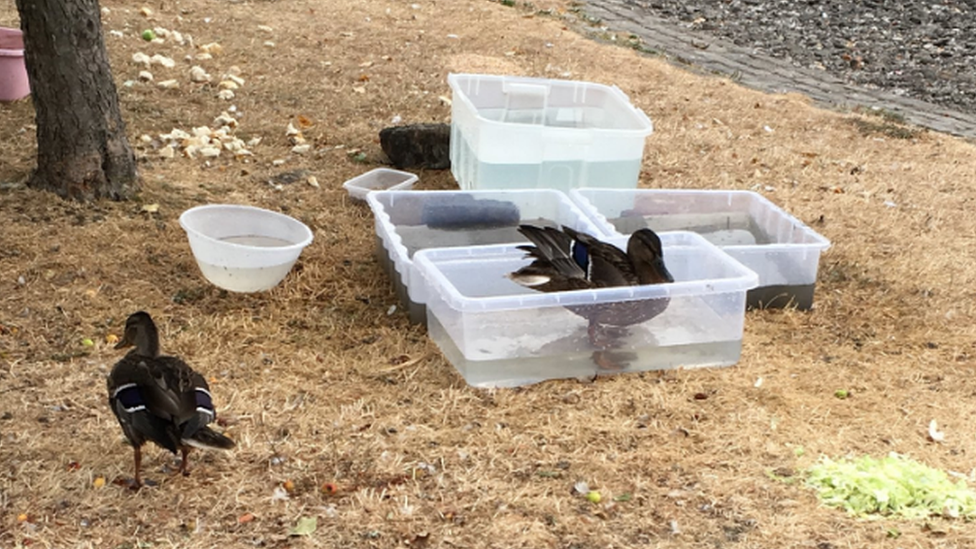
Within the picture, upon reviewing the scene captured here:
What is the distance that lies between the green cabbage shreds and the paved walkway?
19.7 ft

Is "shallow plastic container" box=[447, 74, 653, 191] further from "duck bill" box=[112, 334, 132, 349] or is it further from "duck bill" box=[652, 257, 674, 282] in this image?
"duck bill" box=[112, 334, 132, 349]

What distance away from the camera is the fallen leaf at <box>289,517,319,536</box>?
367 cm

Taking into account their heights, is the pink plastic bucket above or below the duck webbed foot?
above

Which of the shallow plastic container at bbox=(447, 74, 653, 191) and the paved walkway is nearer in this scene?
the shallow plastic container at bbox=(447, 74, 653, 191)

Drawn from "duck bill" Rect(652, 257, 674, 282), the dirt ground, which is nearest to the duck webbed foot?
the dirt ground

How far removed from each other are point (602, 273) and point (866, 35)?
9183 mm

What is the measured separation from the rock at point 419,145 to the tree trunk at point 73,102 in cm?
183

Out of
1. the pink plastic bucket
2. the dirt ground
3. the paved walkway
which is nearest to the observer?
the dirt ground

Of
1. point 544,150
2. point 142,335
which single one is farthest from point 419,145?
point 142,335

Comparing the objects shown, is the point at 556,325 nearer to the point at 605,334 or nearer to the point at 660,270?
the point at 605,334

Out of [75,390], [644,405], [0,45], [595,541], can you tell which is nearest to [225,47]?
[0,45]

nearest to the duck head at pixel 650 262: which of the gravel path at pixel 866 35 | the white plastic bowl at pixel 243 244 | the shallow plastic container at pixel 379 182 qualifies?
the white plastic bowl at pixel 243 244

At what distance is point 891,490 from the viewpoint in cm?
397

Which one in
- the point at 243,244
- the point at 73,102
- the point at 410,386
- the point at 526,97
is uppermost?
the point at 73,102
